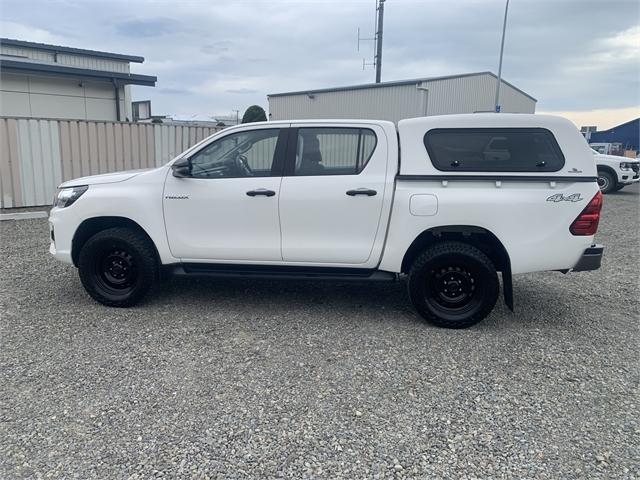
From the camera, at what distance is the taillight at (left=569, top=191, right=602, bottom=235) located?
13.2 feet

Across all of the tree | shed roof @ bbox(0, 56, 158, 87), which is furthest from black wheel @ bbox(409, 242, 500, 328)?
the tree

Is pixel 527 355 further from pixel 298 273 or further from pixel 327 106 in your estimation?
pixel 327 106

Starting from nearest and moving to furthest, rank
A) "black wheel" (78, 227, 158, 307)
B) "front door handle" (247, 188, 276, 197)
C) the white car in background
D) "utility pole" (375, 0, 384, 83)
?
1. "front door handle" (247, 188, 276, 197)
2. "black wheel" (78, 227, 158, 307)
3. the white car in background
4. "utility pole" (375, 0, 384, 83)

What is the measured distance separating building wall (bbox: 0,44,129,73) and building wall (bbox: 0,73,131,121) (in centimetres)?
363

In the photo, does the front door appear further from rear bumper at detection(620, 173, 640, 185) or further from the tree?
the tree

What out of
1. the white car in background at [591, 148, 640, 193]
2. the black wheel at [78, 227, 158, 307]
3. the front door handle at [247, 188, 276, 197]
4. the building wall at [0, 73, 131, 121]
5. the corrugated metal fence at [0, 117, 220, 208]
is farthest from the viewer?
the white car in background at [591, 148, 640, 193]

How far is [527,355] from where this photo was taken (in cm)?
392

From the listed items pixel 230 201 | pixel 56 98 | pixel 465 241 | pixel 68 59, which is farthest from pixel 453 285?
pixel 68 59

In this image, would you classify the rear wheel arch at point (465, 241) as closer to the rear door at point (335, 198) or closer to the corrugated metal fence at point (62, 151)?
the rear door at point (335, 198)

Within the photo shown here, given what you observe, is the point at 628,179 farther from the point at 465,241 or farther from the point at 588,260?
the point at 465,241

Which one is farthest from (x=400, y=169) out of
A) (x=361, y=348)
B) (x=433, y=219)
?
(x=361, y=348)

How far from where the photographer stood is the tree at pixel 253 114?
24.4 meters

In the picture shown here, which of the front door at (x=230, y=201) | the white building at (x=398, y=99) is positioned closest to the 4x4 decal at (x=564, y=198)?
the front door at (x=230, y=201)

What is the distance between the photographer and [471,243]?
171 inches
